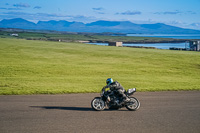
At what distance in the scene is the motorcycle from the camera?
13.4 m

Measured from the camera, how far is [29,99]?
640 inches

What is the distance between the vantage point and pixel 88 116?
40.7 feet

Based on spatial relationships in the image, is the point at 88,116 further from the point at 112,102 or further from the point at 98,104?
the point at 112,102

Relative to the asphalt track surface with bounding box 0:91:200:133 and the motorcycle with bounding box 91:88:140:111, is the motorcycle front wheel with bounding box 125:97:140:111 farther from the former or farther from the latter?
the asphalt track surface with bounding box 0:91:200:133

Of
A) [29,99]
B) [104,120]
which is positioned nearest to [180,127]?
[104,120]

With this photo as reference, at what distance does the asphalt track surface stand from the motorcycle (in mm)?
258

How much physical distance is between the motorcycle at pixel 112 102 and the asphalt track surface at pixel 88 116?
258 mm

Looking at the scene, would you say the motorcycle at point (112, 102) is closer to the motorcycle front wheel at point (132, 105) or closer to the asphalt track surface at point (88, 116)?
the motorcycle front wheel at point (132, 105)

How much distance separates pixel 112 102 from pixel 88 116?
1643mm

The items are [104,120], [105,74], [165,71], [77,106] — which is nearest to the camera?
[104,120]

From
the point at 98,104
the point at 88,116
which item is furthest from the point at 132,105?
the point at 88,116

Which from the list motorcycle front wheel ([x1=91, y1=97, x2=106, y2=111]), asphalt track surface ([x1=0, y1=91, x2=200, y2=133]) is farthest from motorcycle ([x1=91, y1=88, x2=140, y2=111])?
asphalt track surface ([x1=0, y1=91, x2=200, y2=133])

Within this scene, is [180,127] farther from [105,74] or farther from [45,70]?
[45,70]

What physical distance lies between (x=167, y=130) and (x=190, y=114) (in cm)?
296
